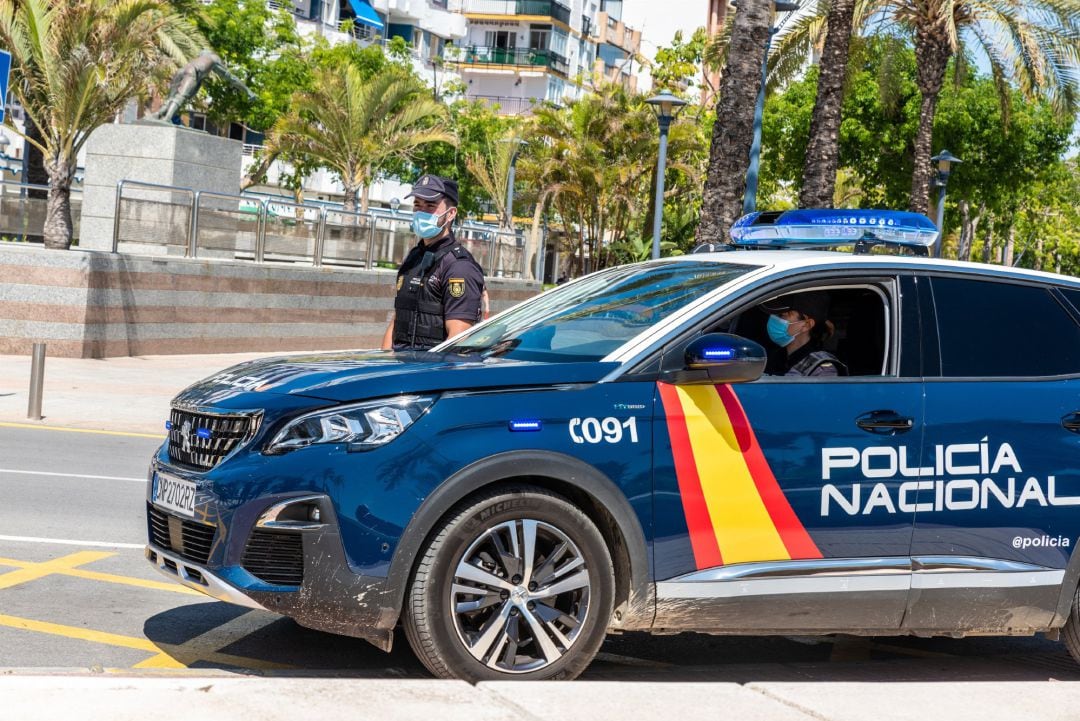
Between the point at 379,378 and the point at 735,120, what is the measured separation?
14085 millimetres

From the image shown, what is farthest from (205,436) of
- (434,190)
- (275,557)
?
(434,190)

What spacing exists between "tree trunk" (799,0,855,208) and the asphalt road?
15.8m

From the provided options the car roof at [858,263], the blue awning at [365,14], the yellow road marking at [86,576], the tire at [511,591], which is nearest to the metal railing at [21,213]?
the yellow road marking at [86,576]

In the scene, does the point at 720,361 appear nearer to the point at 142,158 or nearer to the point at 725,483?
the point at 725,483

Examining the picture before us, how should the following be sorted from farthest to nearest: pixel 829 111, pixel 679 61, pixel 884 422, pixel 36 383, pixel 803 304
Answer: pixel 679 61 < pixel 829 111 < pixel 36 383 < pixel 803 304 < pixel 884 422

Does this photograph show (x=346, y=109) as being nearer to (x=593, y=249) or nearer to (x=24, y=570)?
(x=593, y=249)

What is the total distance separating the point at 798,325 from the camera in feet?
19.3

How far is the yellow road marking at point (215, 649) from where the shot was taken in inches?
220

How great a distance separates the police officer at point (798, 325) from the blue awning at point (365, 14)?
62.1 meters

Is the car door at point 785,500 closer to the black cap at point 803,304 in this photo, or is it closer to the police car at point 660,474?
the police car at point 660,474

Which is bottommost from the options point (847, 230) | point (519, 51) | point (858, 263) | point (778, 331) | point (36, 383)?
point (36, 383)

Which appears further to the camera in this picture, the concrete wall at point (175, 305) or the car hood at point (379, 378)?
the concrete wall at point (175, 305)

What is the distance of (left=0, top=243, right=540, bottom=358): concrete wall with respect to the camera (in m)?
19.3

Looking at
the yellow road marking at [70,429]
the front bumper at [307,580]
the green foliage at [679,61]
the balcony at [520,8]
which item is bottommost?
the yellow road marking at [70,429]
